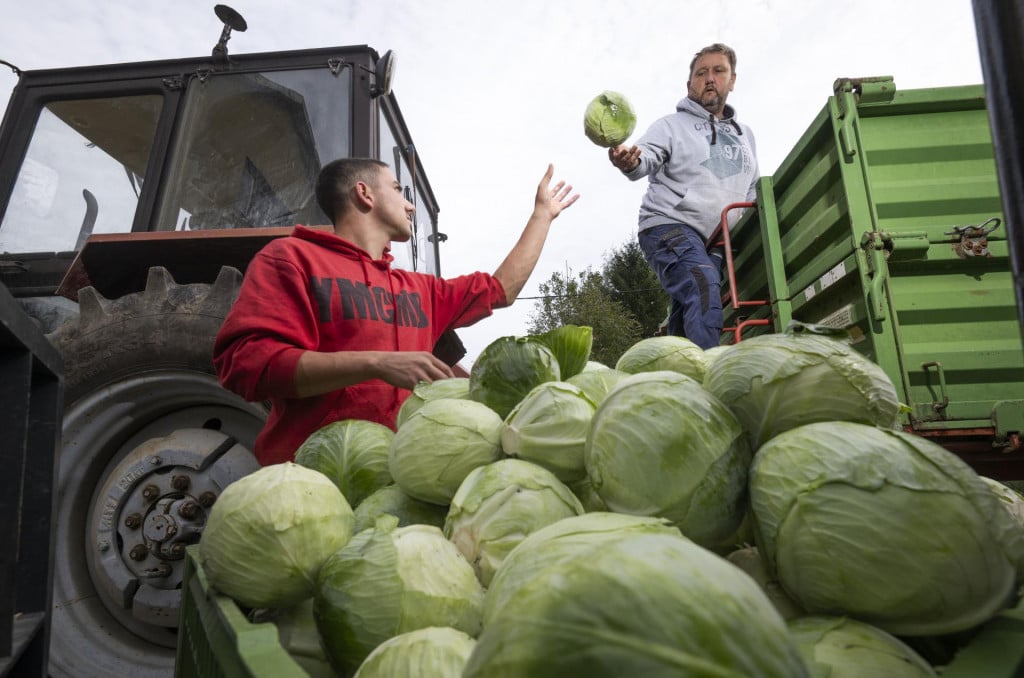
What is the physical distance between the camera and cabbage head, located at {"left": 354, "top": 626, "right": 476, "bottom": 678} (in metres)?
0.88

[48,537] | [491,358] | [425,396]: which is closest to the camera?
[48,537]

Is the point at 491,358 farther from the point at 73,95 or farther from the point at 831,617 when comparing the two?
the point at 73,95

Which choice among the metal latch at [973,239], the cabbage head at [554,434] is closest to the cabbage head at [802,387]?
the cabbage head at [554,434]

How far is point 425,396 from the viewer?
6.18 feet

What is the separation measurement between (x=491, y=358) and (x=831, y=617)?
104 centimetres

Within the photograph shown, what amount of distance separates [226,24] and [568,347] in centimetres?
388

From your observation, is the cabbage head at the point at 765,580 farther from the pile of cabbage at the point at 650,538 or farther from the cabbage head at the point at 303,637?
the cabbage head at the point at 303,637

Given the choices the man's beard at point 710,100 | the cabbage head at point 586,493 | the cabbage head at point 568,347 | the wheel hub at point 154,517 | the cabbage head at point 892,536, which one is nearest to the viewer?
the cabbage head at point 892,536

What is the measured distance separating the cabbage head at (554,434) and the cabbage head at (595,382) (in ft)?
0.66

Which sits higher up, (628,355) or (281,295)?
(281,295)

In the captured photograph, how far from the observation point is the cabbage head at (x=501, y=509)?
1.19 meters

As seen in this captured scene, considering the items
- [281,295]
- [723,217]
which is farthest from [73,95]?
[723,217]

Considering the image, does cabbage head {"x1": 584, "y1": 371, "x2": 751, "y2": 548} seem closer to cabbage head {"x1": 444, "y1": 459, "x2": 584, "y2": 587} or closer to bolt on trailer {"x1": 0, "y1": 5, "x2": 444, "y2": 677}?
cabbage head {"x1": 444, "y1": 459, "x2": 584, "y2": 587}

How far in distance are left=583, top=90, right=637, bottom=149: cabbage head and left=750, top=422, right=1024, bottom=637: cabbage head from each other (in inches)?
182
